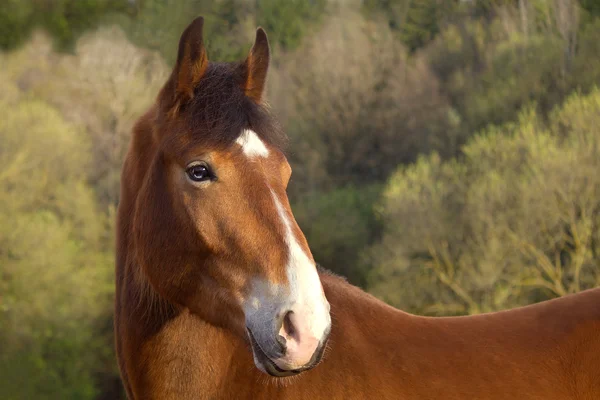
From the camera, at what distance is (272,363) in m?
2.70

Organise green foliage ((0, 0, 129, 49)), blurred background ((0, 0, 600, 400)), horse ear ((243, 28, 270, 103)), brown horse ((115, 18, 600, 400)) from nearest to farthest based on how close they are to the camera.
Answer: brown horse ((115, 18, 600, 400)) < horse ear ((243, 28, 270, 103)) < blurred background ((0, 0, 600, 400)) < green foliage ((0, 0, 129, 49))

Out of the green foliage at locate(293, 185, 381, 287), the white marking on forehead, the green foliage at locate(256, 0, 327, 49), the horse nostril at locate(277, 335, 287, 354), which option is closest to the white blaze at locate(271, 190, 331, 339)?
the horse nostril at locate(277, 335, 287, 354)

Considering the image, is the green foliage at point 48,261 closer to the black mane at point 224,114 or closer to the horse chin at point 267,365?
the black mane at point 224,114

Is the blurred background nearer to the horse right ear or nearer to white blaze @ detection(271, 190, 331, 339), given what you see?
the horse right ear

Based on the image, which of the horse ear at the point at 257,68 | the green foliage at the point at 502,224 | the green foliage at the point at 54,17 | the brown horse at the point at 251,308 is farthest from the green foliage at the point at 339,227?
the horse ear at the point at 257,68

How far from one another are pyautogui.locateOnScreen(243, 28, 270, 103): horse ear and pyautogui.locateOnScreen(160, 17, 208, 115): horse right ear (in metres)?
0.24

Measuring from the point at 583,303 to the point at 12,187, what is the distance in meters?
29.9

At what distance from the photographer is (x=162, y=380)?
3.16 metres

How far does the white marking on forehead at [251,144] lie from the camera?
297 cm

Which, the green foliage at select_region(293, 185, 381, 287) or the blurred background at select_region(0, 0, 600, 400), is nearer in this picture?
the blurred background at select_region(0, 0, 600, 400)

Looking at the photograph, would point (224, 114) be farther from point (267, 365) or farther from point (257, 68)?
point (267, 365)

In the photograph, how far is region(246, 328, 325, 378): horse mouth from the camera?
2.64 meters

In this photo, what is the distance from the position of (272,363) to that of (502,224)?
2518 cm

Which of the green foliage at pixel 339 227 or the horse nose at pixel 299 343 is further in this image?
the green foliage at pixel 339 227
